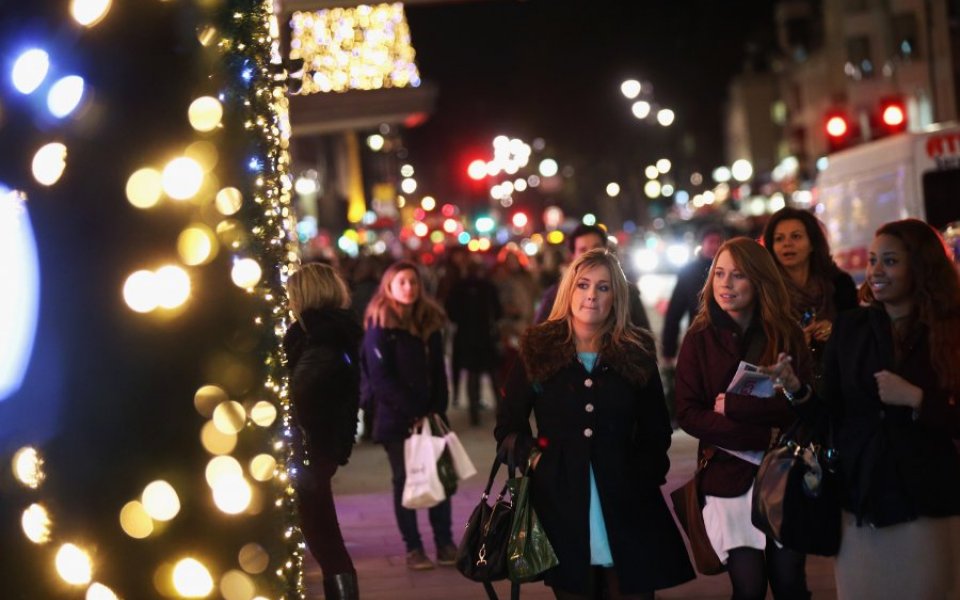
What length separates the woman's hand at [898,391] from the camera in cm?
521

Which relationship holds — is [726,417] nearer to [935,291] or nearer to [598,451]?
[598,451]

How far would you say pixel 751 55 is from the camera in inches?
3615

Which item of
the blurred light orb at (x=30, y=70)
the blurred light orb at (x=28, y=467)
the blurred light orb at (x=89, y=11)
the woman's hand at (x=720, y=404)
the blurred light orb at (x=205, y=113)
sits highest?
the blurred light orb at (x=89, y=11)

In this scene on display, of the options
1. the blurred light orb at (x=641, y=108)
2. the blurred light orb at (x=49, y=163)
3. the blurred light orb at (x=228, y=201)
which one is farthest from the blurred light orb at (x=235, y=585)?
the blurred light orb at (x=641, y=108)

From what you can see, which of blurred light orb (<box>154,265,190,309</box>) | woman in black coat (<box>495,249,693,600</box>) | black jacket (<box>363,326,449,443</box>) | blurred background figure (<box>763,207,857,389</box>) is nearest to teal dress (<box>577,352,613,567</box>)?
woman in black coat (<box>495,249,693,600</box>)

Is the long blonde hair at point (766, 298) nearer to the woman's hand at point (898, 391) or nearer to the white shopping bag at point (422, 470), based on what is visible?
the woman's hand at point (898, 391)

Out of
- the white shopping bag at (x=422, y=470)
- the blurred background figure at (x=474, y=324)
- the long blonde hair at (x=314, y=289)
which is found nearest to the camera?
the long blonde hair at (x=314, y=289)

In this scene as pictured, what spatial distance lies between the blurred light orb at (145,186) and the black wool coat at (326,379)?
11.0 feet

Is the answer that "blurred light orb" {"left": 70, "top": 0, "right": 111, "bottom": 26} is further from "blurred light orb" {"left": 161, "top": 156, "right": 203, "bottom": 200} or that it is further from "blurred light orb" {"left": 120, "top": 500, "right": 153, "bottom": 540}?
"blurred light orb" {"left": 120, "top": 500, "right": 153, "bottom": 540}

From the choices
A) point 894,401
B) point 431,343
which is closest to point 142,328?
point 894,401

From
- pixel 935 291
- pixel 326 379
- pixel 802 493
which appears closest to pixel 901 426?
pixel 802 493

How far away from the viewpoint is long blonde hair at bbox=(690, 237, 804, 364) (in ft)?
20.4

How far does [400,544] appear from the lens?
10.2 m

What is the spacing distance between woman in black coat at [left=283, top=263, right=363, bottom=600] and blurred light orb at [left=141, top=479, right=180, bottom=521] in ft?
10.0
